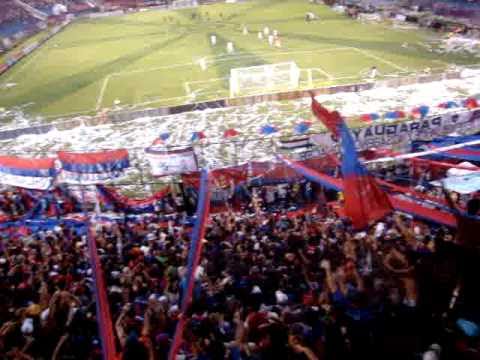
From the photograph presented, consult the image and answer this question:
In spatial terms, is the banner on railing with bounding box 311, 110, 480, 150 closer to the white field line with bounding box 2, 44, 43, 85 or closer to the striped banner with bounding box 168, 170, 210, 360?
the striped banner with bounding box 168, 170, 210, 360

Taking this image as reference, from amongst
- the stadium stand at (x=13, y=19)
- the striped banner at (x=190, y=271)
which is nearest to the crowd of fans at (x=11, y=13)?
the stadium stand at (x=13, y=19)

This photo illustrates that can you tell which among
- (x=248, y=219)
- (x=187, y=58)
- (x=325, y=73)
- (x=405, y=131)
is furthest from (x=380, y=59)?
(x=248, y=219)

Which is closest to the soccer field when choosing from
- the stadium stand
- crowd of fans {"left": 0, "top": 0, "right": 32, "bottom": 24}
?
the stadium stand

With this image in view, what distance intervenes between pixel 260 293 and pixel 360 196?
7.32 ft

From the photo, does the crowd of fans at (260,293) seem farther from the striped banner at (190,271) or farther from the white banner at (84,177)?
the white banner at (84,177)

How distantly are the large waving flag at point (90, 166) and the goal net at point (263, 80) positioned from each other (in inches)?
558

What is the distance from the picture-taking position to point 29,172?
1227 centimetres

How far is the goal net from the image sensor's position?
25984 millimetres

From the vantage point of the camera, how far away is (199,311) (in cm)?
758

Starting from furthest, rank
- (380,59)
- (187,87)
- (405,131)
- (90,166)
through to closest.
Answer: (380,59)
(187,87)
(405,131)
(90,166)

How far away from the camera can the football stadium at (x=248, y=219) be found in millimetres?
6578

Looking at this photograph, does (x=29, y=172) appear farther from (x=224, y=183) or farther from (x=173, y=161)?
(x=224, y=183)

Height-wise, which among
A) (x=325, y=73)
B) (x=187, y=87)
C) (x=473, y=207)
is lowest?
(x=325, y=73)

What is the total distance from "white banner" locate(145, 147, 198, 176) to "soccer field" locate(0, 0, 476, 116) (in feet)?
43.1
